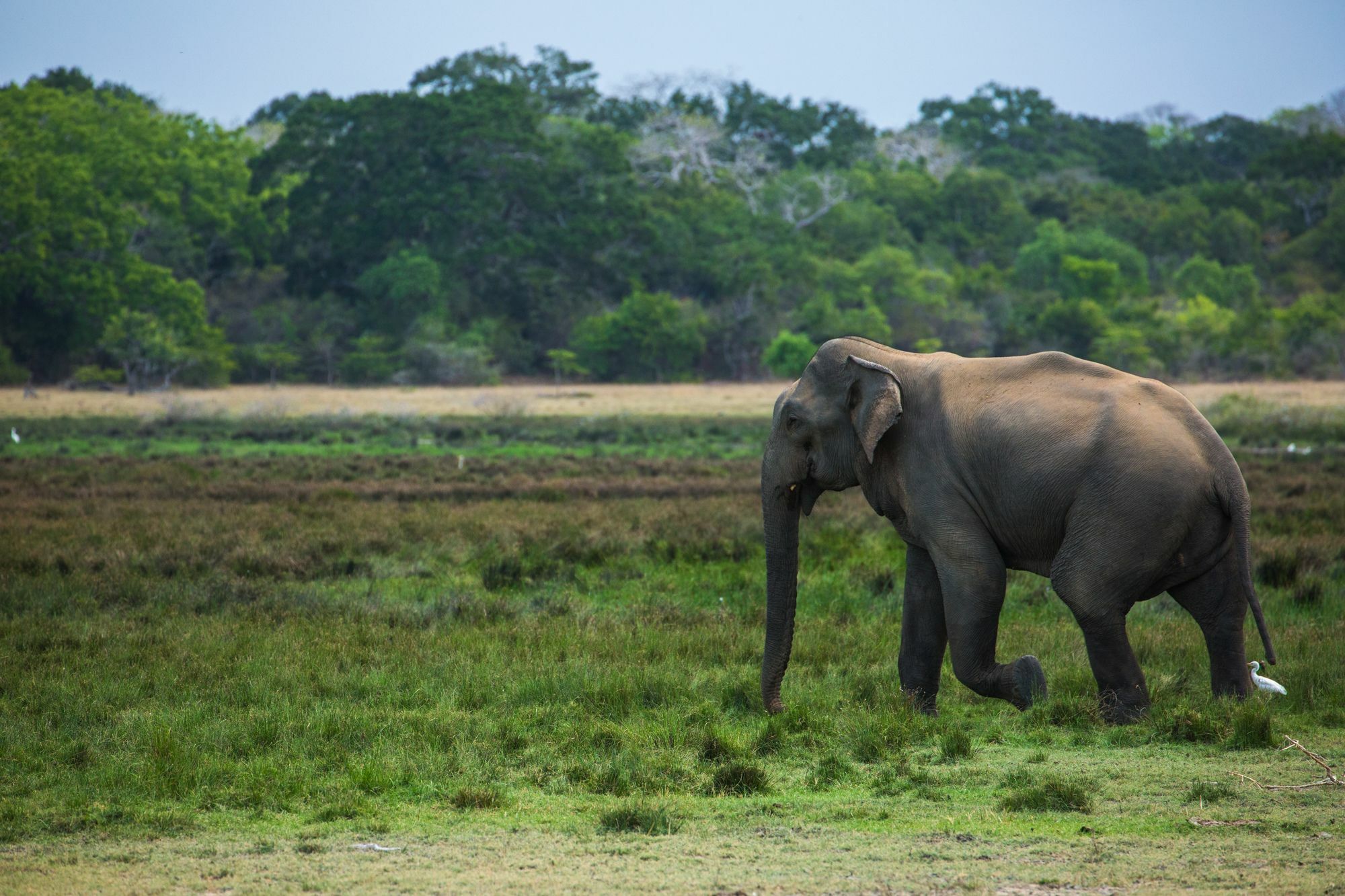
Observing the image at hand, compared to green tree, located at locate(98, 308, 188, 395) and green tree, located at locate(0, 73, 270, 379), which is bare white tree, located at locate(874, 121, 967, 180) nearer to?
green tree, located at locate(0, 73, 270, 379)

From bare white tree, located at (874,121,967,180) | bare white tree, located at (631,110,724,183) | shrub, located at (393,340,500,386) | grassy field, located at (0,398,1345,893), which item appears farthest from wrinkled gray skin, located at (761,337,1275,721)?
bare white tree, located at (874,121,967,180)

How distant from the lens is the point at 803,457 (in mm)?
8539

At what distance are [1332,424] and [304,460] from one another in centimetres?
2582

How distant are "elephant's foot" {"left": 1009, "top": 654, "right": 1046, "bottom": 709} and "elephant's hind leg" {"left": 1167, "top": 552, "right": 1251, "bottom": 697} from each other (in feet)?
2.84

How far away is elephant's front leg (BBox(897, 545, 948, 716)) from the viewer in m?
8.33

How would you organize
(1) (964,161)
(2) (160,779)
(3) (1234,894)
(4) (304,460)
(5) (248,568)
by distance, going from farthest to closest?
(1) (964,161) < (4) (304,460) < (5) (248,568) < (2) (160,779) < (3) (1234,894)

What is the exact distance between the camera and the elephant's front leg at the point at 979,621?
7.77 m

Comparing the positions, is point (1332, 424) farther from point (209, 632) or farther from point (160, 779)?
point (160, 779)

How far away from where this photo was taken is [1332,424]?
35781mm

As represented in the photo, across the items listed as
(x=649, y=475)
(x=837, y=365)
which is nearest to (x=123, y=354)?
(x=649, y=475)

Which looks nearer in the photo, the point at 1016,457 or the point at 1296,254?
the point at 1016,457

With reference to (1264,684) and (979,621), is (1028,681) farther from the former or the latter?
(1264,684)

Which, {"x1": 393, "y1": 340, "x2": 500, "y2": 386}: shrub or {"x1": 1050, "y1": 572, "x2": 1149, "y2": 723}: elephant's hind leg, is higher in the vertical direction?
{"x1": 393, "y1": 340, "x2": 500, "y2": 386}: shrub

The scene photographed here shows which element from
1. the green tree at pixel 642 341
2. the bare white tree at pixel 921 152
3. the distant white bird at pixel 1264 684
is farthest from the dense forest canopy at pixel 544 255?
the distant white bird at pixel 1264 684
